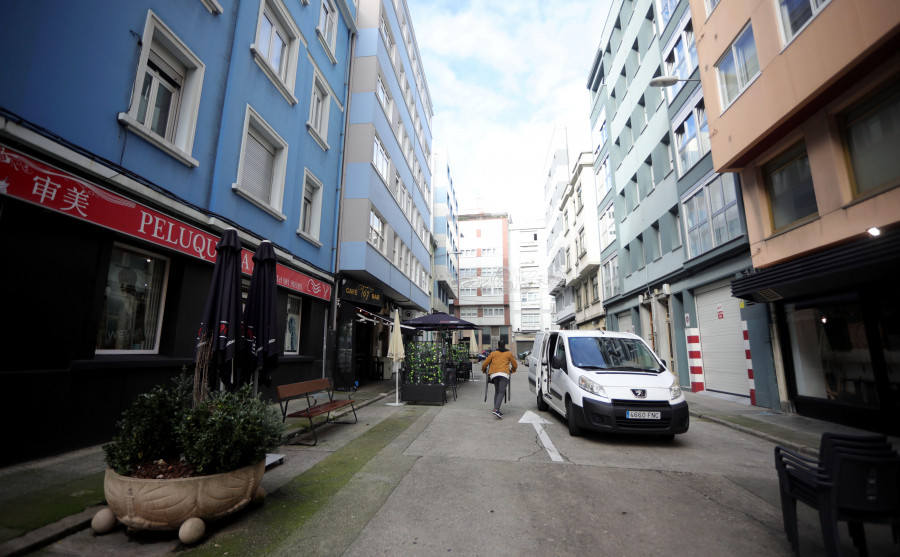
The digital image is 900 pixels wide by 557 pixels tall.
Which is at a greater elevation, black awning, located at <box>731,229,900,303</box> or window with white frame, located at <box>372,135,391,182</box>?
window with white frame, located at <box>372,135,391,182</box>

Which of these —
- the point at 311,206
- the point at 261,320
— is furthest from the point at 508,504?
the point at 311,206

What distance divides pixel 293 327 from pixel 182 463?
9081 mm

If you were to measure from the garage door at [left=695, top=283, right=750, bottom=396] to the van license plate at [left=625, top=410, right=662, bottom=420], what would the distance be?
23.7ft

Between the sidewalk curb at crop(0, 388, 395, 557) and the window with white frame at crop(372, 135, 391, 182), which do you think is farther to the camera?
the window with white frame at crop(372, 135, 391, 182)

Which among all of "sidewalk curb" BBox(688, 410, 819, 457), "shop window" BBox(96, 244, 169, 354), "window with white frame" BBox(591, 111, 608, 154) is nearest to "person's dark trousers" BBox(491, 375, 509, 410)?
"sidewalk curb" BBox(688, 410, 819, 457)

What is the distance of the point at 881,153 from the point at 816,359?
4754mm

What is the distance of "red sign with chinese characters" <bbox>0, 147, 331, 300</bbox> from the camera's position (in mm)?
4746

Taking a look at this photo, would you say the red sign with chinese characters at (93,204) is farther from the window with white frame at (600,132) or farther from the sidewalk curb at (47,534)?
the window with white frame at (600,132)

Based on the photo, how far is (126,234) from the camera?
6.18 meters

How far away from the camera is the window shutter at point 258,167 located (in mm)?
10148

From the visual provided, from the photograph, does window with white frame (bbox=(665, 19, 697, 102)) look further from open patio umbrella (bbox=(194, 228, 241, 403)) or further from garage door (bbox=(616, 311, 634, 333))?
open patio umbrella (bbox=(194, 228, 241, 403))

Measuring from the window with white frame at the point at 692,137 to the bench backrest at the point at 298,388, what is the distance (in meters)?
14.1

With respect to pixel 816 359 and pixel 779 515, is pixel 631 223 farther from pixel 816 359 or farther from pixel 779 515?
pixel 779 515

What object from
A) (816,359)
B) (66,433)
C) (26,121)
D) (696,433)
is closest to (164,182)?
(26,121)
